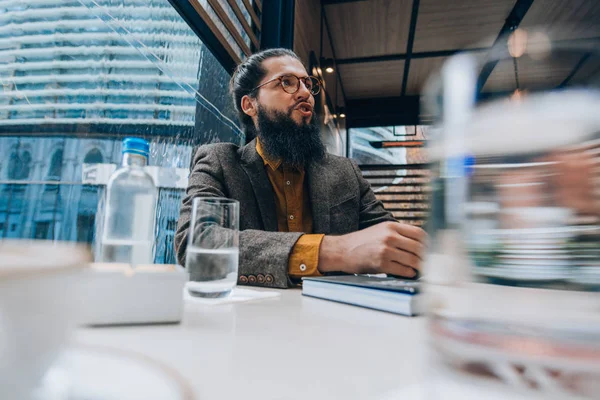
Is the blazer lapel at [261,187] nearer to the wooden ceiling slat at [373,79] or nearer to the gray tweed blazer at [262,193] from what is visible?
the gray tweed blazer at [262,193]

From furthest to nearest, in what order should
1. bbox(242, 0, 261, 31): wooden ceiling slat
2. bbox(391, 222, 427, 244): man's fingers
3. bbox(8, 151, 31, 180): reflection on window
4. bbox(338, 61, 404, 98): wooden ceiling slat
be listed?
bbox(338, 61, 404, 98): wooden ceiling slat < bbox(242, 0, 261, 31): wooden ceiling slat < bbox(391, 222, 427, 244): man's fingers < bbox(8, 151, 31, 180): reflection on window

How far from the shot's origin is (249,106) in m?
1.50

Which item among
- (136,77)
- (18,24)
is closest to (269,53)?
(136,77)

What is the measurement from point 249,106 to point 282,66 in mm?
218

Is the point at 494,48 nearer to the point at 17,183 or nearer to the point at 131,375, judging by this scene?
the point at 131,375

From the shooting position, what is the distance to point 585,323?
149mm

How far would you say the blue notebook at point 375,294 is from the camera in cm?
42

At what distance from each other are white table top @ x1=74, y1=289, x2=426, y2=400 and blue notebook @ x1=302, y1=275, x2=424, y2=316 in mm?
18

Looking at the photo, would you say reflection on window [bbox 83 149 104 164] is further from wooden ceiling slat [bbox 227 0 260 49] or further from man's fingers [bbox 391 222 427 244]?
wooden ceiling slat [bbox 227 0 260 49]

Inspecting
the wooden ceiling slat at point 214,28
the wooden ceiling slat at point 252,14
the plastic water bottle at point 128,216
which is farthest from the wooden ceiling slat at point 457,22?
the plastic water bottle at point 128,216

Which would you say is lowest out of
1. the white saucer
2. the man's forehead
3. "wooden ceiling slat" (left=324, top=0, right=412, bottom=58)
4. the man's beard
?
the white saucer

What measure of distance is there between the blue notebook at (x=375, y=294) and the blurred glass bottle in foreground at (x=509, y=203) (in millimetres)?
210

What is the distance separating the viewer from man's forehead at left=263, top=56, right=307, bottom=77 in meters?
1.38

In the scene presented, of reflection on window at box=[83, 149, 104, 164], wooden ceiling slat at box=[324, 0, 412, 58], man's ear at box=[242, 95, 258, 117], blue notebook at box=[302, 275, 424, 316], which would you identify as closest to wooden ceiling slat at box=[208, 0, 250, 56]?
man's ear at box=[242, 95, 258, 117]
